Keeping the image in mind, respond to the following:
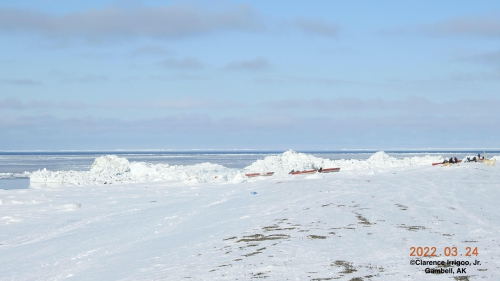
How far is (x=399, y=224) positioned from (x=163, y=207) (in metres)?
13.2

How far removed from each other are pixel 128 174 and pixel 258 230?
34819 mm

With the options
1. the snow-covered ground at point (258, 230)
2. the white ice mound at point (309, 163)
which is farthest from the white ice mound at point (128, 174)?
the snow-covered ground at point (258, 230)

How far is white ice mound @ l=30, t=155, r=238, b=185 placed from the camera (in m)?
43.0

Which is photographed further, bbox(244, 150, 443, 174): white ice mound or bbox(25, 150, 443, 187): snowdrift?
bbox(244, 150, 443, 174): white ice mound

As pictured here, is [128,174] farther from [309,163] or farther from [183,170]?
[309,163]

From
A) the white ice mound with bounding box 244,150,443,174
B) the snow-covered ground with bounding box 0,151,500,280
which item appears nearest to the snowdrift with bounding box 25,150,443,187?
the white ice mound with bounding box 244,150,443,174

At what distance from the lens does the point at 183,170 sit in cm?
4950

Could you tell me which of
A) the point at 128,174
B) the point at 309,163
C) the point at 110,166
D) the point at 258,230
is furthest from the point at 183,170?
the point at 258,230

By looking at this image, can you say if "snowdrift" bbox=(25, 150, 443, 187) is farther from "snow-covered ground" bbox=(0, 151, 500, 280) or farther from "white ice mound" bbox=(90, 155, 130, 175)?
"snow-covered ground" bbox=(0, 151, 500, 280)

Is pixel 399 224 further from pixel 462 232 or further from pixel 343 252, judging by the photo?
pixel 343 252

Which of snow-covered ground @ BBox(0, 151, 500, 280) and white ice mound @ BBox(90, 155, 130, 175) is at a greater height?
white ice mound @ BBox(90, 155, 130, 175)

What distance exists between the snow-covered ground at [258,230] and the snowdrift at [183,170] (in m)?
10.2

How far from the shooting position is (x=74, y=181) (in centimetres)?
4244

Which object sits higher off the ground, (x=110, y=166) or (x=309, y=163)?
(x=309, y=163)
